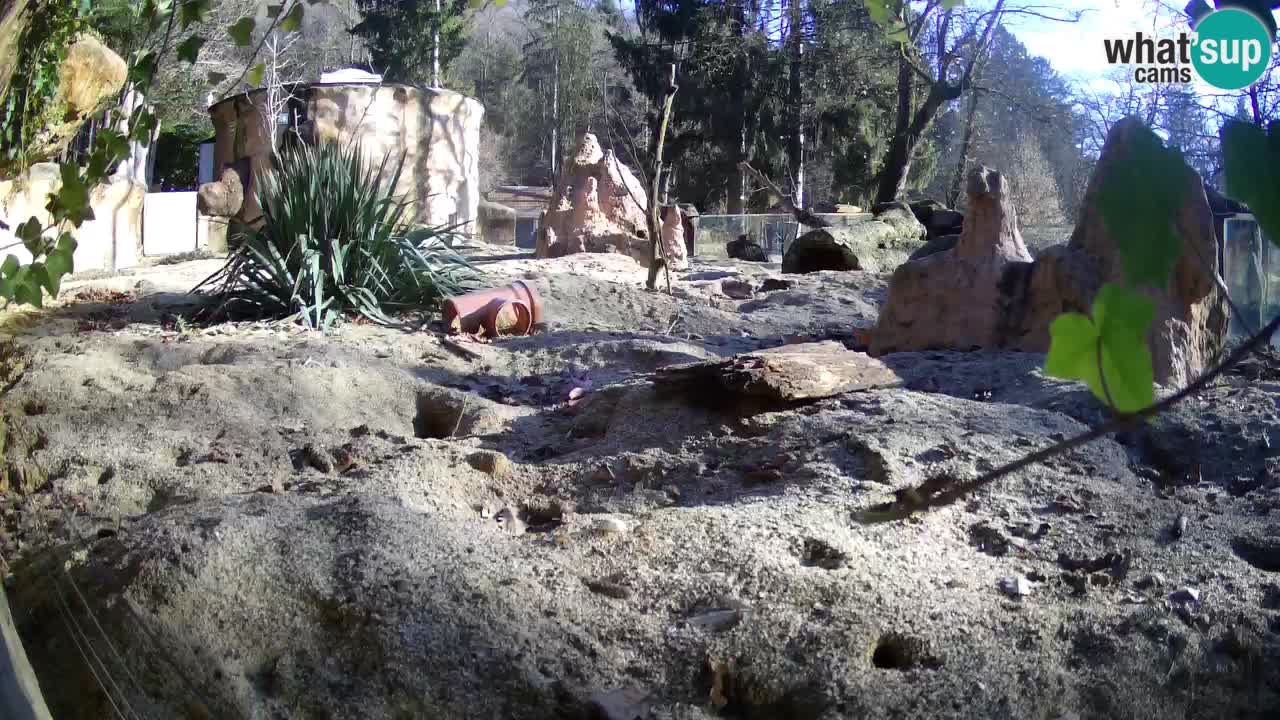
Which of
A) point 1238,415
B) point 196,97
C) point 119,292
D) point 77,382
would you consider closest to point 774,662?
point 1238,415

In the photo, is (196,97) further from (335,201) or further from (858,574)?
(858,574)

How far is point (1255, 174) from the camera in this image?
53 centimetres

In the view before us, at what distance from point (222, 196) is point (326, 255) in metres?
8.67

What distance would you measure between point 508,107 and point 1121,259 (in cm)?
4340

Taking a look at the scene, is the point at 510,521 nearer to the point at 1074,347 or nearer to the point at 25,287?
the point at 25,287

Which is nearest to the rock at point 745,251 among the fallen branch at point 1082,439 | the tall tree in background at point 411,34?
the fallen branch at point 1082,439

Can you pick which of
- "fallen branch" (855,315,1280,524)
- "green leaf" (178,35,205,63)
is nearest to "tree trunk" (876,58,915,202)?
"green leaf" (178,35,205,63)

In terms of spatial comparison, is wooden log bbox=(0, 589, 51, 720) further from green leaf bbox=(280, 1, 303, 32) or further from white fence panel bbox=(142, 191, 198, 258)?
white fence panel bbox=(142, 191, 198, 258)

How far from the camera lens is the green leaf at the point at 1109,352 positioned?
0.52 metres

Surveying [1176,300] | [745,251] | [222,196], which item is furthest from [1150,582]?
[222,196]

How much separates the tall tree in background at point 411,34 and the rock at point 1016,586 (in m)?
29.3

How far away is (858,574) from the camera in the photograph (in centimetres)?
277

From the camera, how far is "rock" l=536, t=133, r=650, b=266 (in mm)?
12773

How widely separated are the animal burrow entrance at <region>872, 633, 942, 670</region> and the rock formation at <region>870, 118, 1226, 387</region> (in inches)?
117
